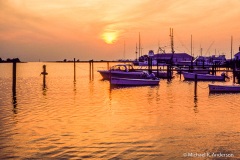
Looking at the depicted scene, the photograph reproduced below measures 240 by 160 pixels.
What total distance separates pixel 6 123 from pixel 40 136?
3.68 metres

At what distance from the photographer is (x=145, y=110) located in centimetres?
2241

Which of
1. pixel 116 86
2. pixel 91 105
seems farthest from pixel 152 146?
pixel 116 86

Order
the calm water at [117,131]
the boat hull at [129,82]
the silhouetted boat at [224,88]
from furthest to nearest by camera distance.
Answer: the boat hull at [129,82] → the silhouetted boat at [224,88] → the calm water at [117,131]

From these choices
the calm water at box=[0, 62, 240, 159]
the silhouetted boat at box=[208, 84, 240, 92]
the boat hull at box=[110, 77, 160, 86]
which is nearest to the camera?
the calm water at box=[0, 62, 240, 159]

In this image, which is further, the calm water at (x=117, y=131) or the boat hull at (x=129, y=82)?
the boat hull at (x=129, y=82)

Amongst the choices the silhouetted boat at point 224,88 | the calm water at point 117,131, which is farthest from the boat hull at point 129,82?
the calm water at point 117,131

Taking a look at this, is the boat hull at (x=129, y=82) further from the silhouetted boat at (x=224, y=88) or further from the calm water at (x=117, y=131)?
the calm water at (x=117, y=131)

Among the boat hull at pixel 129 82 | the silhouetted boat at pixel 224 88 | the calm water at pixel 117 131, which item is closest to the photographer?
the calm water at pixel 117 131

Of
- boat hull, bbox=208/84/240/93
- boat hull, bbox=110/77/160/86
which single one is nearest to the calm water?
boat hull, bbox=208/84/240/93

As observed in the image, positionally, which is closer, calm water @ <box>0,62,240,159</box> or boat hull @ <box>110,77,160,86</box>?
calm water @ <box>0,62,240,159</box>

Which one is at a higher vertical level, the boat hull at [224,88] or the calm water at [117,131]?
the boat hull at [224,88]

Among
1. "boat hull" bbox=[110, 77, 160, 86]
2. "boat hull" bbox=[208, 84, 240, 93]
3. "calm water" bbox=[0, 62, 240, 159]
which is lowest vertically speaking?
"calm water" bbox=[0, 62, 240, 159]

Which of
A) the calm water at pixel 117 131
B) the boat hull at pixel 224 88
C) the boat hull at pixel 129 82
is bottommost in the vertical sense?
the calm water at pixel 117 131

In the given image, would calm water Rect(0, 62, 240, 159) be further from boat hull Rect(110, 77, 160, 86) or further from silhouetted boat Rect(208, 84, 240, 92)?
boat hull Rect(110, 77, 160, 86)
